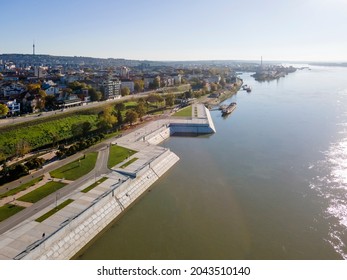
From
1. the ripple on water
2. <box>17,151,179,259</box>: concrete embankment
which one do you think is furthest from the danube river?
<box>17,151,179,259</box>: concrete embankment

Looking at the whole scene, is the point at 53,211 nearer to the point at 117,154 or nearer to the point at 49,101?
the point at 117,154

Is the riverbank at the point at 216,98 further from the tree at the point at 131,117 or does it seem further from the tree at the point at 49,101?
the tree at the point at 49,101

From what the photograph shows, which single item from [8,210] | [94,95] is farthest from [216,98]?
[8,210]

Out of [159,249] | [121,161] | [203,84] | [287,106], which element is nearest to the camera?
[159,249]

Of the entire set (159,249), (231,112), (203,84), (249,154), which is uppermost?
Answer: (203,84)

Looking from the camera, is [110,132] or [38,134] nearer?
[38,134]

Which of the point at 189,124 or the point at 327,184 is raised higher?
the point at 189,124

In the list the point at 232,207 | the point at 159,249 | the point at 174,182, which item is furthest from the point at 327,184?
the point at 159,249

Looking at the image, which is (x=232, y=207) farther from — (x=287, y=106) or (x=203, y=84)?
(x=203, y=84)
